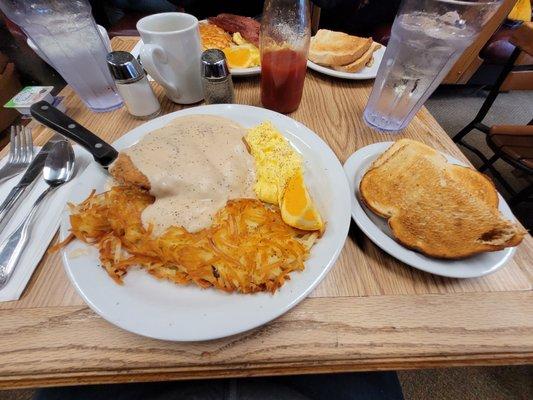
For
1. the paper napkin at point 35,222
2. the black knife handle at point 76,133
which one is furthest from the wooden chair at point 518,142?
the paper napkin at point 35,222

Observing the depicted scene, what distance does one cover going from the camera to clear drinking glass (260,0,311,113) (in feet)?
3.24

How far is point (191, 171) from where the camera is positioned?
80 centimetres

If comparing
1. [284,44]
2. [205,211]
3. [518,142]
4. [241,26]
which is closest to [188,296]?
[205,211]

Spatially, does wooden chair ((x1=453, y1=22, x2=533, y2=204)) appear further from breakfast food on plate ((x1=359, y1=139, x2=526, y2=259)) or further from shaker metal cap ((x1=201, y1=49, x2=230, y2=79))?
shaker metal cap ((x1=201, y1=49, x2=230, y2=79))

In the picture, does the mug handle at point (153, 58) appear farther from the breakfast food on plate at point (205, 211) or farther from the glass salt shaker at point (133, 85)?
the breakfast food on plate at point (205, 211)

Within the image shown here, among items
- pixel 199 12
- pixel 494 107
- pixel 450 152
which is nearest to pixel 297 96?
pixel 450 152

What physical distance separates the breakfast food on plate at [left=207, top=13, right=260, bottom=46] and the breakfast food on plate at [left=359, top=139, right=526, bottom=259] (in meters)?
1.07

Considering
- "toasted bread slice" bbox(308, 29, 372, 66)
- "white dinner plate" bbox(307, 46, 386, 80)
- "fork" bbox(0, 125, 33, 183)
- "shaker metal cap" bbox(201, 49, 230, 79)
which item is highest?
"shaker metal cap" bbox(201, 49, 230, 79)

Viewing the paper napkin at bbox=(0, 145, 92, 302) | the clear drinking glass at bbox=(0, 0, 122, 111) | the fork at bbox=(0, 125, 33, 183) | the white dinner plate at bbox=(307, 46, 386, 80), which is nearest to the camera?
the paper napkin at bbox=(0, 145, 92, 302)

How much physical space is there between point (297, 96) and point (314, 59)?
0.36 m

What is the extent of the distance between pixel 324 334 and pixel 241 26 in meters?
1.62

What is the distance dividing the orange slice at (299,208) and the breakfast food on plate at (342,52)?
2.58 feet

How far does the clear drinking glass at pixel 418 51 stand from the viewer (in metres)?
0.81

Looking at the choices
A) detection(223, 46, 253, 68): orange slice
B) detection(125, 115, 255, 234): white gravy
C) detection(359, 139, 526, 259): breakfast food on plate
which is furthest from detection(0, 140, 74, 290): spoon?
detection(359, 139, 526, 259): breakfast food on plate
